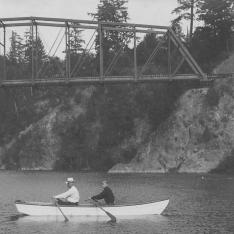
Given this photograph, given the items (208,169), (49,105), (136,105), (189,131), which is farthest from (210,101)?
(49,105)

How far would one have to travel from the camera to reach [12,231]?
43031 mm

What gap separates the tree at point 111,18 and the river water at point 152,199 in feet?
186

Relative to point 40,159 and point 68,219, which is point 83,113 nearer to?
point 40,159

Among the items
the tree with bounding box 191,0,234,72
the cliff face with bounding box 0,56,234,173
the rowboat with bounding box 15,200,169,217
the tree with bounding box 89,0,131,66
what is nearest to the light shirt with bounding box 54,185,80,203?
the rowboat with bounding box 15,200,169,217

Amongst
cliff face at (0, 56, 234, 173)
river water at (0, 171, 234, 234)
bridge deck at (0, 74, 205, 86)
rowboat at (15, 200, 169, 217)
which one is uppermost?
bridge deck at (0, 74, 205, 86)

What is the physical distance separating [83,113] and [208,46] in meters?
28.4

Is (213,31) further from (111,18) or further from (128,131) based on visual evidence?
(111,18)

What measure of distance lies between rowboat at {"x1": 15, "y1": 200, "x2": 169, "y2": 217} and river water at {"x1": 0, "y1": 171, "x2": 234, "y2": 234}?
26.5 inches

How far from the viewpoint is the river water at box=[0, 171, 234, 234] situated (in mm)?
44125

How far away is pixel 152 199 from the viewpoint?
197 ft

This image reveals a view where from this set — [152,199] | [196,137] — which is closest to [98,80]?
[196,137]

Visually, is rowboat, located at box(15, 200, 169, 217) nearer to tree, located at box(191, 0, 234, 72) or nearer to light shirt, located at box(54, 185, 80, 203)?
light shirt, located at box(54, 185, 80, 203)

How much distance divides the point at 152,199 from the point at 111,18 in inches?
3496

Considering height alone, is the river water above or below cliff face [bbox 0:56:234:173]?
below
